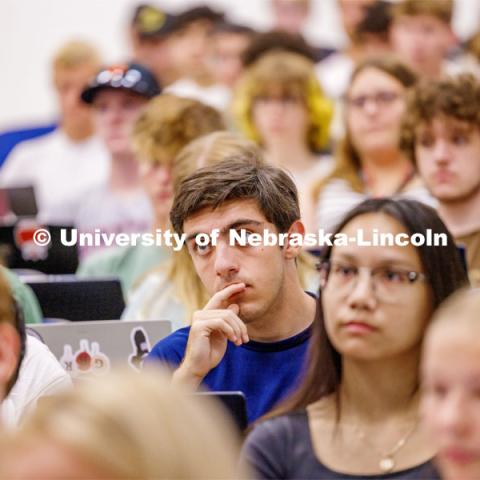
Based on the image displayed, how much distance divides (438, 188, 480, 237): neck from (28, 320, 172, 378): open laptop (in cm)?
118

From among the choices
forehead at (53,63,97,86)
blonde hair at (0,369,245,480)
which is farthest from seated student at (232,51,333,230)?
blonde hair at (0,369,245,480)

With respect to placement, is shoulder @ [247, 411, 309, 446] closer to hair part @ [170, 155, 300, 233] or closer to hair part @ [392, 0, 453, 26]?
hair part @ [170, 155, 300, 233]

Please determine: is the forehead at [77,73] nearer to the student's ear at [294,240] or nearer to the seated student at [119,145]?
the seated student at [119,145]

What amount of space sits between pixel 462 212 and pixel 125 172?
219 cm

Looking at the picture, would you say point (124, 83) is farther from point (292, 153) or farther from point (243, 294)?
point (243, 294)

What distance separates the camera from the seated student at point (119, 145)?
635 centimetres

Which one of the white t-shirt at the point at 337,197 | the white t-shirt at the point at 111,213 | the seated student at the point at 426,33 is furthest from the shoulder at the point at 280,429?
the seated student at the point at 426,33

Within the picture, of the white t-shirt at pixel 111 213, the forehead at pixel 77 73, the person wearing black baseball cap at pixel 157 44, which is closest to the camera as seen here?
the white t-shirt at pixel 111 213

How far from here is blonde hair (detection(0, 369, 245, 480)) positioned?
185 centimetres

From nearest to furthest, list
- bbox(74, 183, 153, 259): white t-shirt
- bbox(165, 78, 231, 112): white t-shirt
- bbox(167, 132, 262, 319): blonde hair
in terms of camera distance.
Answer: bbox(167, 132, 262, 319): blonde hair
bbox(74, 183, 153, 259): white t-shirt
bbox(165, 78, 231, 112): white t-shirt

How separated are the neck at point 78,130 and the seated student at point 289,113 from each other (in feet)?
5.79

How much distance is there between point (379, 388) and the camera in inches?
114

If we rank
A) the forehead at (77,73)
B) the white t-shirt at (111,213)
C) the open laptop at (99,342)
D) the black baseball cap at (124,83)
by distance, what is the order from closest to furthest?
the open laptop at (99,342) → the white t-shirt at (111,213) → the black baseball cap at (124,83) → the forehead at (77,73)

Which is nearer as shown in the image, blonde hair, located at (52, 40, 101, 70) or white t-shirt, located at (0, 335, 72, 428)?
white t-shirt, located at (0, 335, 72, 428)
